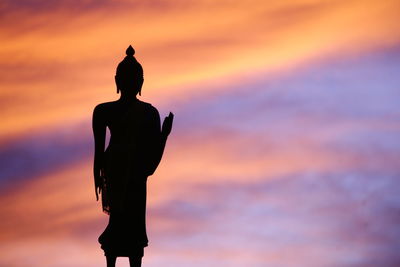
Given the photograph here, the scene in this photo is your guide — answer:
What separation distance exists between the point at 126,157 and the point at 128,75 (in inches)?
63.9

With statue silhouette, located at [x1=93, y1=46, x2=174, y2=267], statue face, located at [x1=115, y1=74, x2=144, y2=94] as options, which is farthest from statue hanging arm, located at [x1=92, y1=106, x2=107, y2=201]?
statue face, located at [x1=115, y1=74, x2=144, y2=94]

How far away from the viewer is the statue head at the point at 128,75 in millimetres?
14734

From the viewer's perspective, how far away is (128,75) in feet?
48.3

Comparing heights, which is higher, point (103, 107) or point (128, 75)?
point (128, 75)

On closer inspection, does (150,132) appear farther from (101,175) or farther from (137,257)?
(137,257)

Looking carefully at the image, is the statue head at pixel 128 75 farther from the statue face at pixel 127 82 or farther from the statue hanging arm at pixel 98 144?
the statue hanging arm at pixel 98 144

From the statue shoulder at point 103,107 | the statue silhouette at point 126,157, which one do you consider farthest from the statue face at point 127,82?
the statue shoulder at point 103,107

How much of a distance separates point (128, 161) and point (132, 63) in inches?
76.9

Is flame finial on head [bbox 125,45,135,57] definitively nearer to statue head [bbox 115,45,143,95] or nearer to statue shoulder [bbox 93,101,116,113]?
statue head [bbox 115,45,143,95]

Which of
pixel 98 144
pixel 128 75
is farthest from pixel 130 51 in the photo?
pixel 98 144

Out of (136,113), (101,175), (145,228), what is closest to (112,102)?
(136,113)

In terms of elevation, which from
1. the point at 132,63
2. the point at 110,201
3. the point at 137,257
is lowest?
the point at 137,257

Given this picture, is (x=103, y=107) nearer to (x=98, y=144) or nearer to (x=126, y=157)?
(x=98, y=144)

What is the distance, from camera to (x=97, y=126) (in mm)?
14680
